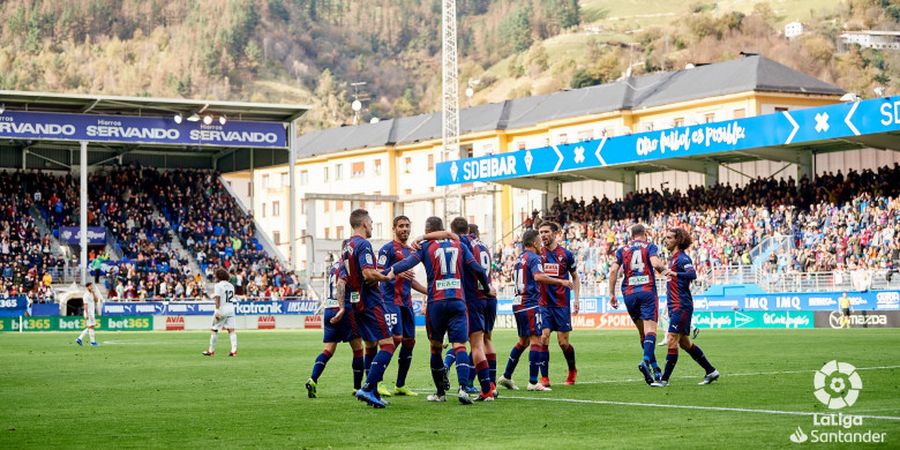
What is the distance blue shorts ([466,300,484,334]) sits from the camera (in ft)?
56.1

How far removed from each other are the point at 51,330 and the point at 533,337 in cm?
4386

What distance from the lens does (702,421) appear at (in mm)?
13703

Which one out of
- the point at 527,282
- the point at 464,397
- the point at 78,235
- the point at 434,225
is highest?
the point at 78,235

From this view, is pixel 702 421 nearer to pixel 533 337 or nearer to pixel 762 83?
pixel 533 337

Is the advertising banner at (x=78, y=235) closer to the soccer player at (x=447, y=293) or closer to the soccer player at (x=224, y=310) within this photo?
the soccer player at (x=224, y=310)

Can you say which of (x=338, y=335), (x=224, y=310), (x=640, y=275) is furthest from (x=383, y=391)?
(x=224, y=310)

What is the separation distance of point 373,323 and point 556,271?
145 inches

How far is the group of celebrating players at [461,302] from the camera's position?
53.8 feet

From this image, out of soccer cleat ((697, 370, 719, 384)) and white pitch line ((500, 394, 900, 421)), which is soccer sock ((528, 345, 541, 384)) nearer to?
white pitch line ((500, 394, 900, 421))

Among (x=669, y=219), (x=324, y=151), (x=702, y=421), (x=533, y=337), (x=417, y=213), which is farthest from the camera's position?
(x=324, y=151)

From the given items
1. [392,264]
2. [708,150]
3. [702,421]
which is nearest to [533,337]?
[392,264]

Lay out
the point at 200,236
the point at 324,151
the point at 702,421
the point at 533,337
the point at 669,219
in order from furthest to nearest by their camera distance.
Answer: the point at 324,151 → the point at 200,236 → the point at 669,219 → the point at 533,337 → the point at 702,421

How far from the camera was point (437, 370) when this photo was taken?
56.0 feet

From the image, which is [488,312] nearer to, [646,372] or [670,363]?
[646,372]
